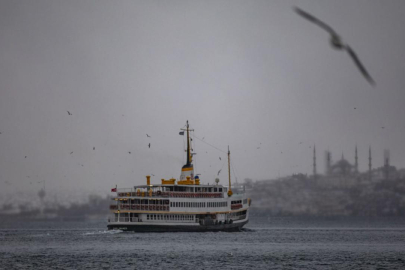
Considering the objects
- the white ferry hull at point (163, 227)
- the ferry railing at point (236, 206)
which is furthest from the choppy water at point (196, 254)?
the ferry railing at point (236, 206)

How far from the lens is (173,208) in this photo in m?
97.3

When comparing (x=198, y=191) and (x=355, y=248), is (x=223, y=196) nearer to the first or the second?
(x=198, y=191)

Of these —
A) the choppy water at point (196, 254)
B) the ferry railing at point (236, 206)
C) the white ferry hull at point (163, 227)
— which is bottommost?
the choppy water at point (196, 254)

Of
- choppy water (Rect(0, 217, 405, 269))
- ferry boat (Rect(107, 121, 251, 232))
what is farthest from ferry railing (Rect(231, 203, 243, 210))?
choppy water (Rect(0, 217, 405, 269))

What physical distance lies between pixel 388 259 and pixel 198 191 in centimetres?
4108

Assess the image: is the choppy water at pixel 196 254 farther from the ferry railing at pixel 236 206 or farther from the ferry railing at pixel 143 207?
the ferry railing at pixel 236 206

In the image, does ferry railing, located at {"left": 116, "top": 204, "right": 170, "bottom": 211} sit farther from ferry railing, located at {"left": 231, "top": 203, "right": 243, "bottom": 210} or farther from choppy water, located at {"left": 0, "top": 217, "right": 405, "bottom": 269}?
ferry railing, located at {"left": 231, "top": 203, "right": 243, "bottom": 210}

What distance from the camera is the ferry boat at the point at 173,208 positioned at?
316 feet

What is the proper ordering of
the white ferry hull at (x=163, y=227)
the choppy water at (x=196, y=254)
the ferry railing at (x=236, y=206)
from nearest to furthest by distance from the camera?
the choppy water at (x=196, y=254) < the white ferry hull at (x=163, y=227) < the ferry railing at (x=236, y=206)

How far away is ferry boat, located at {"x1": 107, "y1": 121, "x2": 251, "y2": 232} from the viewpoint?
96.2m

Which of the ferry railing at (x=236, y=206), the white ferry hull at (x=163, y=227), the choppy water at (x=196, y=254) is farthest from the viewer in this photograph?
the ferry railing at (x=236, y=206)

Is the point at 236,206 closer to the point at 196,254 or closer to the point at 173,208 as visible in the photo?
the point at 173,208

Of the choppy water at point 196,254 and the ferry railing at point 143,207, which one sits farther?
the ferry railing at point 143,207

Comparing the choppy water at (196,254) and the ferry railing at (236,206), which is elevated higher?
the ferry railing at (236,206)
